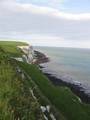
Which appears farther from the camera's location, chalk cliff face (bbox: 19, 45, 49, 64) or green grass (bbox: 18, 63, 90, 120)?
chalk cliff face (bbox: 19, 45, 49, 64)

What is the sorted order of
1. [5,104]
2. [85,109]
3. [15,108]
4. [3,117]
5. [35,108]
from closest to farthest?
[3,117]
[5,104]
[15,108]
[35,108]
[85,109]

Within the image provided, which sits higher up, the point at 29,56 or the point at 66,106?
the point at 66,106

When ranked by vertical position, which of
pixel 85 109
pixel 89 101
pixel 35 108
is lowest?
pixel 89 101

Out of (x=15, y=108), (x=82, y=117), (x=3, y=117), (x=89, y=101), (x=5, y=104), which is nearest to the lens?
(x=3, y=117)

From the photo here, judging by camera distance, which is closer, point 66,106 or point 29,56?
point 66,106

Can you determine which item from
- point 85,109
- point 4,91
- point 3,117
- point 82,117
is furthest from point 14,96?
point 85,109

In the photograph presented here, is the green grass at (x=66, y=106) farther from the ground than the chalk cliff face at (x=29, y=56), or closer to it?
farther from the ground

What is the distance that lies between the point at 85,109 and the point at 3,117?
2352 centimetres

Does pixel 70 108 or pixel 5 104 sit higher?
pixel 5 104

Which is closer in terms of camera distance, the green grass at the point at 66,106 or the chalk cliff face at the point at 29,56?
the green grass at the point at 66,106

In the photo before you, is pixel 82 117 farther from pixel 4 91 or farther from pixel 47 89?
pixel 4 91

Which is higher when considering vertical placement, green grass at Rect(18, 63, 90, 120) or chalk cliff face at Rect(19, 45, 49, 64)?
green grass at Rect(18, 63, 90, 120)

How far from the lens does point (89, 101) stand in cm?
5556

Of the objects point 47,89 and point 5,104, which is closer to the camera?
point 5,104
